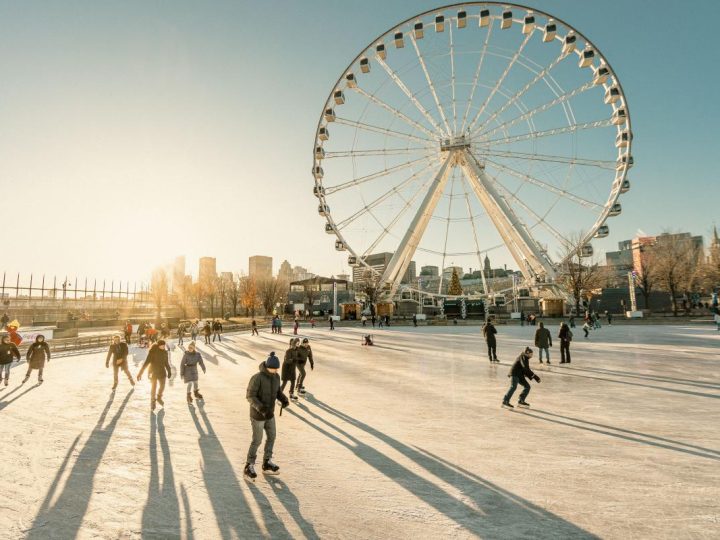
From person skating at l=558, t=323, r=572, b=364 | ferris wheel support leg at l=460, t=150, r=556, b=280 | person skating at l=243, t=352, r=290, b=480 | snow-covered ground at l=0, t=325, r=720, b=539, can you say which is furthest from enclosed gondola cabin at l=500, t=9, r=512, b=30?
person skating at l=243, t=352, r=290, b=480

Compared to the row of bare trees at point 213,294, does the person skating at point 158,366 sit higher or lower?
lower

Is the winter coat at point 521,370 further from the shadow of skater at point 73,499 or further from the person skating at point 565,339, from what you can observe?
the shadow of skater at point 73,499

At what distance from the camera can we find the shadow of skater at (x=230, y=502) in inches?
164

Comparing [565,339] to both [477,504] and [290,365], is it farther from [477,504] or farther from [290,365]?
[477,504]

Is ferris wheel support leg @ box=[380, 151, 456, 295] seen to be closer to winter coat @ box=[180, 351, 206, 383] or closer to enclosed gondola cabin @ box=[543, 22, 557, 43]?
enclosed gondola cabin @ box=[543, 22, 557, 43]

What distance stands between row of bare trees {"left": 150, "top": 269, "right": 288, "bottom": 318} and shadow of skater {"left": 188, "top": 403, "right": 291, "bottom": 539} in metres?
60.8

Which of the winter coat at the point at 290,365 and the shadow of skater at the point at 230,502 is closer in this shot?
the shadow of skater at the point at 230,502

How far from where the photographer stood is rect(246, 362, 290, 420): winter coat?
559 cm

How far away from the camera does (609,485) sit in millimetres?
5141

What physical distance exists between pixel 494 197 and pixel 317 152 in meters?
15.8

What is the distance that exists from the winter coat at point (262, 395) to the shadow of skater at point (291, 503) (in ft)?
2.75

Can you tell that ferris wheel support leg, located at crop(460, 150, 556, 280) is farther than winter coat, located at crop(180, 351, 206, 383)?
Yes

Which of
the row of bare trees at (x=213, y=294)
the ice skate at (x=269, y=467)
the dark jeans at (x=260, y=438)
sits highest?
the row of bare trees at (x=213, y=294)

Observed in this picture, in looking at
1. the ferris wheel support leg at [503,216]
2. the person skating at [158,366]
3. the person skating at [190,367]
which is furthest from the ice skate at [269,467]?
the ferris wheel support leg at [503,216]
